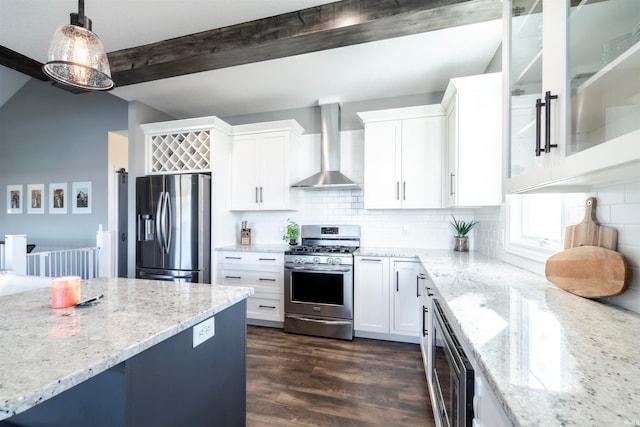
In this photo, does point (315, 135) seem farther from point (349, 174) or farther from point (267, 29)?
point (267, 29)

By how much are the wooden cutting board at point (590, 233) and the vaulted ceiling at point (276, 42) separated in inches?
56.7

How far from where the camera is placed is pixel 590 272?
1.22 metres

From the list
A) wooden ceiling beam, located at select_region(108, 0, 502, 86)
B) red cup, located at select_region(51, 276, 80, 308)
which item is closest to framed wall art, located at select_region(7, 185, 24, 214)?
wooden ceiling beam, located at select_region(108, 0, 502, 86)

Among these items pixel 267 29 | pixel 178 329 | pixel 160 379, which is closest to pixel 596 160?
pixel 178 329

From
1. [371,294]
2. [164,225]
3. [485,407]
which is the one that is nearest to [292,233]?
[371,294]

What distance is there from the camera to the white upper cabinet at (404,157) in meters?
2.99

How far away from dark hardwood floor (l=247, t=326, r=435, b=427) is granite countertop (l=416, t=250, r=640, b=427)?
3.40 feet

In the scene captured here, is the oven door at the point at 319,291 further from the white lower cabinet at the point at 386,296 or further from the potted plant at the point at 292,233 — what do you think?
the potted plant at the point at 292,233

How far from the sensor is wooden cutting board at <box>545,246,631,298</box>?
1.10 metres

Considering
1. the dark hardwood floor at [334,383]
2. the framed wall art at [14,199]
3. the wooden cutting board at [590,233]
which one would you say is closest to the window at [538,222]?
the wooden cutting board at [590,233]

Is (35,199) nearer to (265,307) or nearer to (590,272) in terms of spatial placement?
(265,307)

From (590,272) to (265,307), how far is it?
285cm

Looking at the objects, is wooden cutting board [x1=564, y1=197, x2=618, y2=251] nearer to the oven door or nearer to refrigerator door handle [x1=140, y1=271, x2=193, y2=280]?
the oven door

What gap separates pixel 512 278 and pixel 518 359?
1.12m
